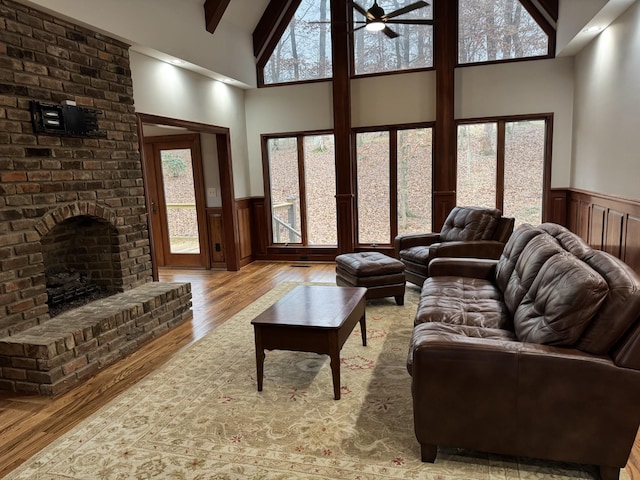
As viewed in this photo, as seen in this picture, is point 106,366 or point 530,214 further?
point 530,214

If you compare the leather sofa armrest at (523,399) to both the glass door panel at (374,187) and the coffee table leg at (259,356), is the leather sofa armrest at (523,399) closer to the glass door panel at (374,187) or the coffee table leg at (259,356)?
the coffee table leg at (259,356)

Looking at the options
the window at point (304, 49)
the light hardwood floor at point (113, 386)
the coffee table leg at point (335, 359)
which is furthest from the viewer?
the window at point (304, 49)

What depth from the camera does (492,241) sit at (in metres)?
4.62

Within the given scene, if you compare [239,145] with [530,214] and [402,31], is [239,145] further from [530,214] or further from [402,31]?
[530,214]

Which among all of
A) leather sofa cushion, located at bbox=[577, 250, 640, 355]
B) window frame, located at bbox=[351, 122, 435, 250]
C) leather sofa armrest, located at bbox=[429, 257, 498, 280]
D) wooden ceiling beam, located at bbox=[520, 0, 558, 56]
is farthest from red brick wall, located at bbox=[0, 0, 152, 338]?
wooden ceiling beam, located at bbox=[520, 0, 558, 56]

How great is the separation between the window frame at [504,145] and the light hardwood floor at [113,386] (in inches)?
106

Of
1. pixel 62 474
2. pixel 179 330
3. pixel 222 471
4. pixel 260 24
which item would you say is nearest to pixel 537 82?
pixel 260 24

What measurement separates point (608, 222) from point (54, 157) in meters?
5.12

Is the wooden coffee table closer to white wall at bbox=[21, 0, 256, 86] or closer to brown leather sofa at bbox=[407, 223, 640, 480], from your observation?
brown leather sofa at bbox=[407, 223, 640, 480]

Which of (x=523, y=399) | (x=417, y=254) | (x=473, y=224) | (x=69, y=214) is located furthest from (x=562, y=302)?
(x=69, y=214)

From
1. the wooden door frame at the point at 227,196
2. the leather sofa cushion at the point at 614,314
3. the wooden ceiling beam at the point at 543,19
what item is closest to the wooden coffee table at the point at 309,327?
the leather sofa cushion at the point at 614,314

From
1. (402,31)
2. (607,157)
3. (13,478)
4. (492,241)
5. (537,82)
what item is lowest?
(13,478)

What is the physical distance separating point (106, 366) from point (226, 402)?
4.14ft

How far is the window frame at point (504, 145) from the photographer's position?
19.1 ft
